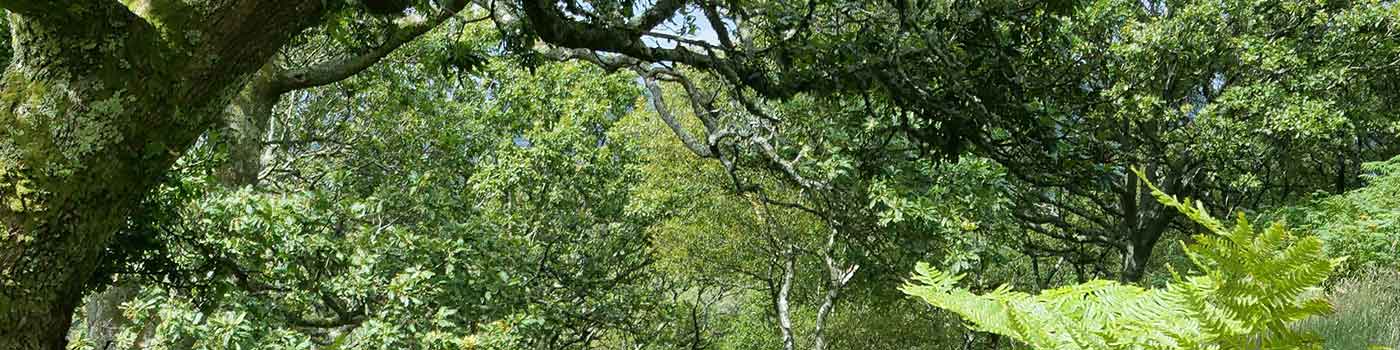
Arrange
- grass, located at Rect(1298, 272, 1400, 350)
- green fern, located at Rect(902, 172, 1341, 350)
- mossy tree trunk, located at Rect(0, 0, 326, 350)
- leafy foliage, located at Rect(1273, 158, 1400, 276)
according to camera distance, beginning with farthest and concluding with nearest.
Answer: leafy foliage, located at Rect(1273, 158, 1400, 276)
grass, located at Rect(1298, 272, 1400, 350)
mossy tree trunk, located at Rect(0, 0, 326, 350)
green fern, located at Rect(902, 172, 1341, 350)

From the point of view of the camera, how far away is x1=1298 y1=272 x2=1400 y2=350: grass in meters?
4.32

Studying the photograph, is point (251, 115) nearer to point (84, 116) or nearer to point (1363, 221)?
point (84, 116)

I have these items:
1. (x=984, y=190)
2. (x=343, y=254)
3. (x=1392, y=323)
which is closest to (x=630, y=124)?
(x=984, y=190)

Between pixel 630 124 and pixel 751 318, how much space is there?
7.17 metres

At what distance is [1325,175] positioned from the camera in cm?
1549

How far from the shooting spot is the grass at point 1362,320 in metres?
4.32

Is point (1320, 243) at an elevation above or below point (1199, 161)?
below

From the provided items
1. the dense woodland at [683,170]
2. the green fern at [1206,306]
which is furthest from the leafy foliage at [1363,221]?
the green fern at [1206,306]

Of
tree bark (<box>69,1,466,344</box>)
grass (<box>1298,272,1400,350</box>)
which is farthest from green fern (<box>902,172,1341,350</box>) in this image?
tree bark (<box>69,1,466,344</box>)

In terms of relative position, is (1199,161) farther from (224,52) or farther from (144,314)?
(224,52)

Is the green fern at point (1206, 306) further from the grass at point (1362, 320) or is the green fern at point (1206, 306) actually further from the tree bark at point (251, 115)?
the tree bark at point (251, 115)

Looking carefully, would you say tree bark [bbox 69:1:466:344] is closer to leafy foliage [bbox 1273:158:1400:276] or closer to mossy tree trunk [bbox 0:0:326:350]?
mossy tree trunk [bbox 0:0:326:350]

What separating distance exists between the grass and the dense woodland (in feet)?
0.12

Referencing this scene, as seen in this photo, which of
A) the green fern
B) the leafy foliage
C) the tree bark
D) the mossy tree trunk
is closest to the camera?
the green fern
